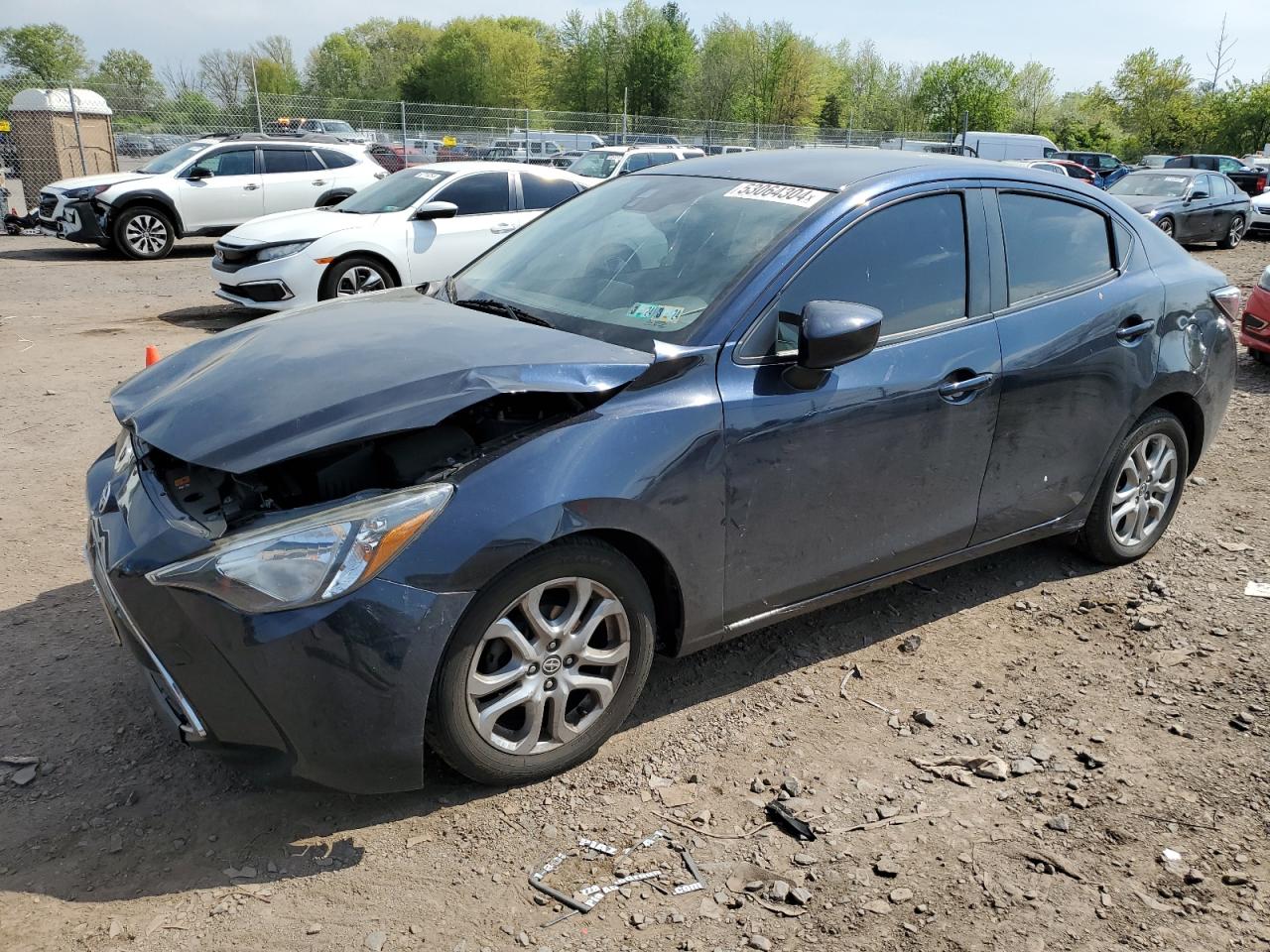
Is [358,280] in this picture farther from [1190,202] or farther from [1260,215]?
[1260,215]

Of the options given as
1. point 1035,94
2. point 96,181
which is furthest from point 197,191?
point 1035,94

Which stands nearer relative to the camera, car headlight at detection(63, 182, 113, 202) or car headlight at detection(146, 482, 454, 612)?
car headlight at detection(146, 482, 454, 612)

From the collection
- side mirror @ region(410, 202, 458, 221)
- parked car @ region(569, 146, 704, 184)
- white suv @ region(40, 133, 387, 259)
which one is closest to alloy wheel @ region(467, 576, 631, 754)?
side mirror @ region(410, 202, 458, 221)

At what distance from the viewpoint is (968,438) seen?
3635mm

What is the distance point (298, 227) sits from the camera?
982cm

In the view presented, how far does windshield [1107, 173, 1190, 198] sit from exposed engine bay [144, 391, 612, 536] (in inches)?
760

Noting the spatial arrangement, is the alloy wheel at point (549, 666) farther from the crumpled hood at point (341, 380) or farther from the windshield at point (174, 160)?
the windshield at point (174, 160)

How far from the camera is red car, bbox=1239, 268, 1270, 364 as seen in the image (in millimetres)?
8719

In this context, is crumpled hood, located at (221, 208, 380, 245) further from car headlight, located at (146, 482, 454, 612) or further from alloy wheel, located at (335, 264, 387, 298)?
car headlight, located at (146, 482, 454, 612)

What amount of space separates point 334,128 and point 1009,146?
23.2 metres

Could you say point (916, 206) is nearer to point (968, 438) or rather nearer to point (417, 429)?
point (968, 438)

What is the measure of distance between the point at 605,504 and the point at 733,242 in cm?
114

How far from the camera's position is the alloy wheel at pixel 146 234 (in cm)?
1448

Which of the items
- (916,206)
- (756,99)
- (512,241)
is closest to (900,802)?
(916,206)
